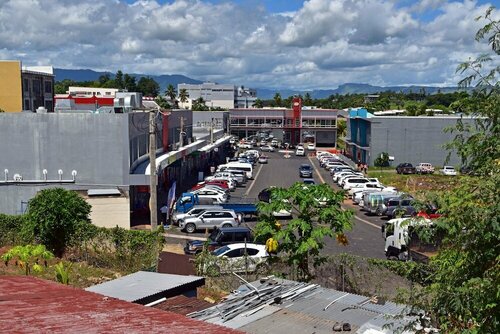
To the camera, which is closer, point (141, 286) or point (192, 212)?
point (141, 286)

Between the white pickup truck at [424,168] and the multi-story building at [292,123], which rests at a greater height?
the multi-story building at [292,123]

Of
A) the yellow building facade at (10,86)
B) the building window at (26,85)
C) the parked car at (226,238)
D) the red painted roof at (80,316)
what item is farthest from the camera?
the building window at (26,85)

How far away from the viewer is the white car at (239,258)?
19672 millimetres

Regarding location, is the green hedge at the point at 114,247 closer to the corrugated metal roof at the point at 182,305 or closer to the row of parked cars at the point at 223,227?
the row of parked cars at the point at 223,227

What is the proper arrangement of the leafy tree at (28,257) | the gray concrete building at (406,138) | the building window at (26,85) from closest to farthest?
the leafy tree at (28,257), the building window at (26,85), the gray concrete building at (406,138)

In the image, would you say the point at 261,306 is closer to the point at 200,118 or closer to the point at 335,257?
the point at 335,257

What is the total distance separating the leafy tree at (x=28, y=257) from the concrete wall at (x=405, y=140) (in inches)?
1756

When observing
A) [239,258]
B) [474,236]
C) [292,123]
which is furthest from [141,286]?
[292,123]

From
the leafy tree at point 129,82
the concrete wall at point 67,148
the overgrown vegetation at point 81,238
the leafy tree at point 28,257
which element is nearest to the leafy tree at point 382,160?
the concrete wall at point 67,148

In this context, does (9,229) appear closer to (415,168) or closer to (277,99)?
(415,168)

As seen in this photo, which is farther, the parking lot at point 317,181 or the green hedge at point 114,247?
the parking lot at point 317,181

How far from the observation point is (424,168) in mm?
56281

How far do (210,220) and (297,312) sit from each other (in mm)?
18243

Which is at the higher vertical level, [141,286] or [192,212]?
[141,286]
